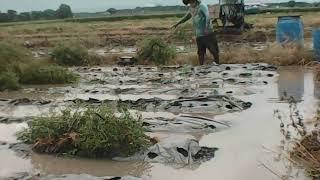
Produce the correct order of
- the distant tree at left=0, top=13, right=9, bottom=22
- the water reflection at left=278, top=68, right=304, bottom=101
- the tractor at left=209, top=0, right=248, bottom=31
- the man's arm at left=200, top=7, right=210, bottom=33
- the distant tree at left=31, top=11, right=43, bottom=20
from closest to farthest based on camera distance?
the water reflection at left=278, top=68, right=304, bottom=101 < the man's arm at left=200, top=7, right=210, bottom=33 < the tractor at left=209, top=0, right=248, bottom=31 < the distant tree at left=0, top=13, right=9, bottom=22 < the distant tree at left=31, top=11, right=43, bottom=20

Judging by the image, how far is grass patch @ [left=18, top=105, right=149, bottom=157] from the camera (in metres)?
5.92

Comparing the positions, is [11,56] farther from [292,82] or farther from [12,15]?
[12,15]

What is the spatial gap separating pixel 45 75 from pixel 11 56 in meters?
1.06

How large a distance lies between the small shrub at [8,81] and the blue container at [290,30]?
636 centimetres

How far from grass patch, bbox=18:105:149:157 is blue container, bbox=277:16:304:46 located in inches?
338

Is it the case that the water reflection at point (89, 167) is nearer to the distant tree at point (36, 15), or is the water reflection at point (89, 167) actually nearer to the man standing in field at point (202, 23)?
the man standing in field at point (202, 23)

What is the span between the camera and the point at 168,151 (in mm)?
6000

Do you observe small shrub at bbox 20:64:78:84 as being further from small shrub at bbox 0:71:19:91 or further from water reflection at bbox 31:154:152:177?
water reflection at bbox 31:154:152:177

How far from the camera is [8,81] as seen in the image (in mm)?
11750

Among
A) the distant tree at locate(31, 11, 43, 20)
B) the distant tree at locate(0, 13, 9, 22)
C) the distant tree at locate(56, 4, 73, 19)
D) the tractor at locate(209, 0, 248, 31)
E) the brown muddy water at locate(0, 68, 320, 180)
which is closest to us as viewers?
the brown muddy water at locate(0, 68, 320, 180)

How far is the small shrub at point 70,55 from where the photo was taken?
52.5 feet

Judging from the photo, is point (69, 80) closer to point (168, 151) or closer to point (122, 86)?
point (122, 86)

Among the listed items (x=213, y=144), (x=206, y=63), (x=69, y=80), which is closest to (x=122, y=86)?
(x=69, y=80)

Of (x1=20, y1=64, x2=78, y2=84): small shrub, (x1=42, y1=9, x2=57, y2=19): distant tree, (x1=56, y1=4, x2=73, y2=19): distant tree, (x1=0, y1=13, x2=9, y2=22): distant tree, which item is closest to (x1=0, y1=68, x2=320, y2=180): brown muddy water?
(x1=20, y1=64, x2=78, y2=84): small shrub
